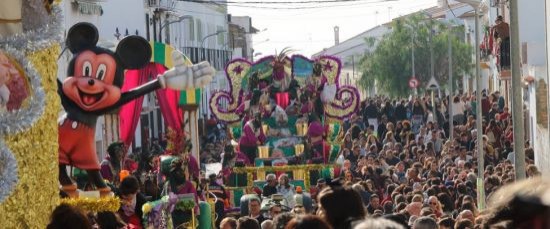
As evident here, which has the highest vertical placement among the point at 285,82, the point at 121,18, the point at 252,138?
the point at 121,18

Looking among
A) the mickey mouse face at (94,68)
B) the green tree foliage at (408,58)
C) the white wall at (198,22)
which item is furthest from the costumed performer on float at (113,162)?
the green tree foliage at (408,58)

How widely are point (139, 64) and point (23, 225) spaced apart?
4.16 metres

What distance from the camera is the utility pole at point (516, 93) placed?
1855cm

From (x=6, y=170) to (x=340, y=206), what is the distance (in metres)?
2.80

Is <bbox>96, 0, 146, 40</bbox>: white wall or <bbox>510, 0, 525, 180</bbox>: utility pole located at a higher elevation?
<bbox>96, 0, 146, 40</bbox>: white wall

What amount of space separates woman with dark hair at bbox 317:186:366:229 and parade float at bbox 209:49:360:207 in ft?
54.3

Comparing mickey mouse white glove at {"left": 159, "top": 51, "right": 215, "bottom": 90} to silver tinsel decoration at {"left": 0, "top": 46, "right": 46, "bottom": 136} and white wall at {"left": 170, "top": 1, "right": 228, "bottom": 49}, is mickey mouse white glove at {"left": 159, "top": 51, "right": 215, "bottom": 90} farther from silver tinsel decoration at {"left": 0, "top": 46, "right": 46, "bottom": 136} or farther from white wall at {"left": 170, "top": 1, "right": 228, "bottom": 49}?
white wall at {"left": 170, "top": 1, "right": 228, "bottom": 49}

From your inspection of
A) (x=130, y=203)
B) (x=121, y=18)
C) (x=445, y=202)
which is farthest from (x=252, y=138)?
(x=121, y=18)

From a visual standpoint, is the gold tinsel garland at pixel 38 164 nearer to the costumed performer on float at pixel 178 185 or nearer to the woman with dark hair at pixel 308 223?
the woman with dark hair at pixel 308 223

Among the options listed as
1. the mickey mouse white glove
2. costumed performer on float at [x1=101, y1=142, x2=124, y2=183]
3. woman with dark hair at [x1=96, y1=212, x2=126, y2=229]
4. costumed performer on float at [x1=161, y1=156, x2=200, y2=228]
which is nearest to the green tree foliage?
costumed performer on float at [x1=101, y1=142, x2=124, y2=183]

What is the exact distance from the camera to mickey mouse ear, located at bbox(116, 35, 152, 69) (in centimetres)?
1464

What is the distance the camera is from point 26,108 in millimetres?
10883

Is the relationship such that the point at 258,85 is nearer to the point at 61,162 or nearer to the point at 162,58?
the point at 162,58

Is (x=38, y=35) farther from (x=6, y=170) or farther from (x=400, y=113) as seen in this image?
(x=400, y=113)
